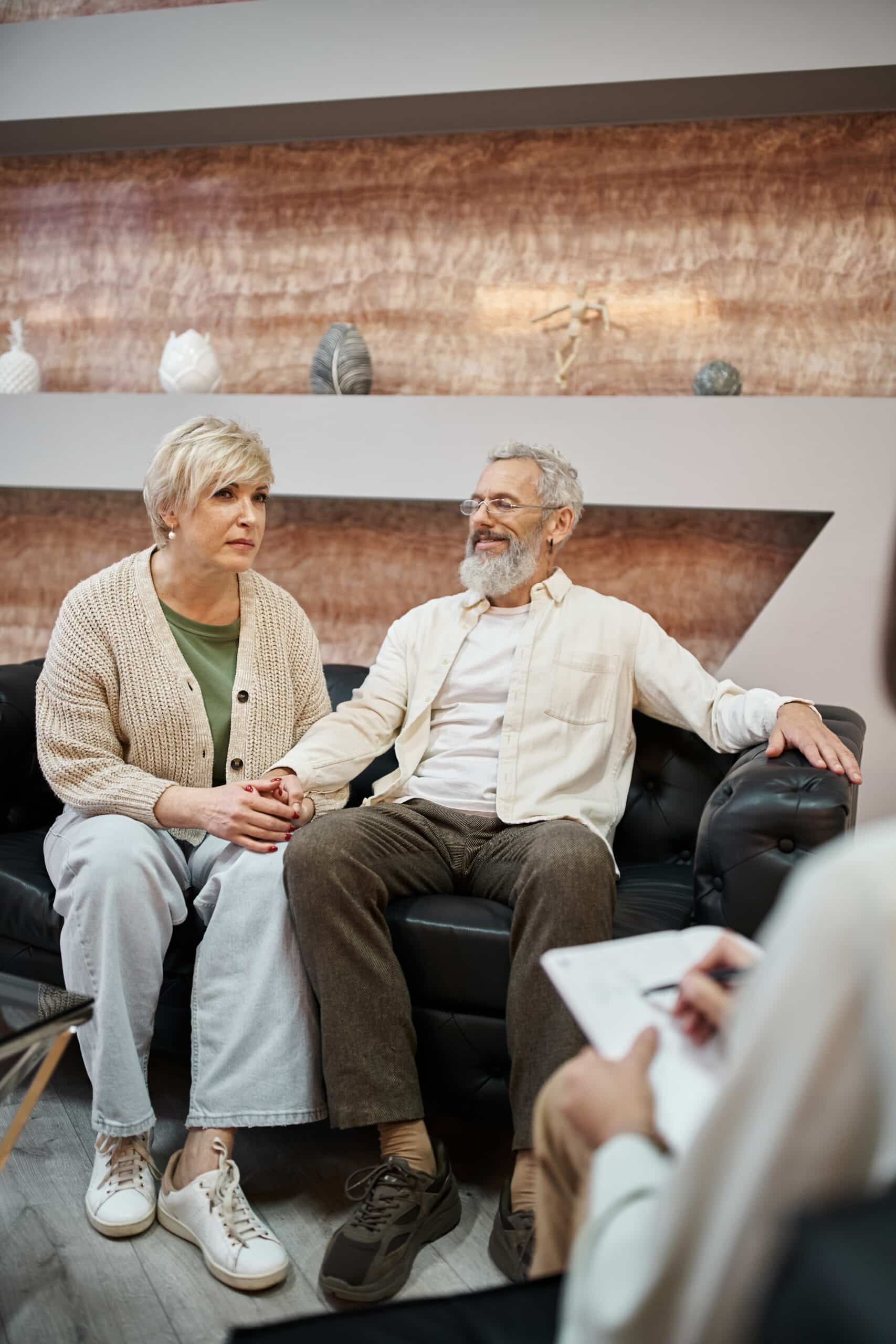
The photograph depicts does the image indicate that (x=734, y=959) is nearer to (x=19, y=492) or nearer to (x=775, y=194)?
(x=775, y=194)

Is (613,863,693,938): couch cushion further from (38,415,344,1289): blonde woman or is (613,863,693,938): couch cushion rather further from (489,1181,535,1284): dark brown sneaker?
(38,415,344,1289): blonde woman

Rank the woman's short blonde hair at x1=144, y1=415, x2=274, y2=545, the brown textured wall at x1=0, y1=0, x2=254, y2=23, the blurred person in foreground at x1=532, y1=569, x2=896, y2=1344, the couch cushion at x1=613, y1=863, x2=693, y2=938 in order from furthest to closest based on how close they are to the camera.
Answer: the brown textured wall at x1=0, y1=0, x2=254, y2=23, the woman's short blonde hair at x1=144, y1=415, x2=274, y2=545, the couch cushion at x1=613, y1=863, x2=693, y2=938, the blurred person in foreground at x1=532, y1=569, x2=896, y2=1344

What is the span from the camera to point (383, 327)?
3.34m

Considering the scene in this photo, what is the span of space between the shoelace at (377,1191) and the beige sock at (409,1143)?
0.03m

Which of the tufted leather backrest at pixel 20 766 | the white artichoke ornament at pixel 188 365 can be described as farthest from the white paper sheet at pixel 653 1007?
the white artichoke ornament at pixel 188 365

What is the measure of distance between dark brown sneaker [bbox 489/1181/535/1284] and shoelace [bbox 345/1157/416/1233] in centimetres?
15

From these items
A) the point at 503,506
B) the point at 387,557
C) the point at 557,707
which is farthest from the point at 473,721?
the point at 387,557

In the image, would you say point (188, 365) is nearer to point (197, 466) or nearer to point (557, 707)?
point (197, 466)

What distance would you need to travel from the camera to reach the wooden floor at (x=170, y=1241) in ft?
4.90

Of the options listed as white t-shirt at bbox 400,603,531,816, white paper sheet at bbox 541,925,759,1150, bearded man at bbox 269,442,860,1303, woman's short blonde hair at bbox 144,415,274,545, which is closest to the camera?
white paper sheet at bbox 541,925,759,1150

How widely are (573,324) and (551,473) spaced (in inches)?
31.9

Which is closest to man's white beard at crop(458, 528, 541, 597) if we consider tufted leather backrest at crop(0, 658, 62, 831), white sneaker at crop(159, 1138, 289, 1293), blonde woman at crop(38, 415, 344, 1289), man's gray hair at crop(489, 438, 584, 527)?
man's gray hair at crop(489, 438, 584, 527)

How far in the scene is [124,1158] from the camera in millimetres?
1761

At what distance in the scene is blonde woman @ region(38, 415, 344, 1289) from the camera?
5.75 feet
